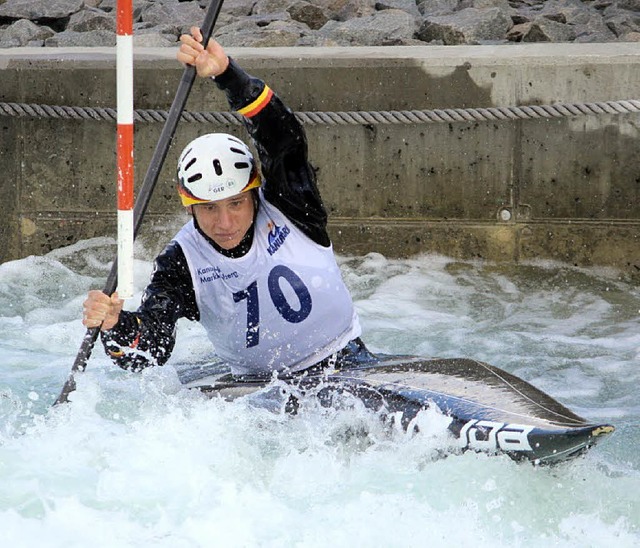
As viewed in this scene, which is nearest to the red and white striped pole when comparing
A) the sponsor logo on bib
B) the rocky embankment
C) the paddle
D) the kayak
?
the paddle

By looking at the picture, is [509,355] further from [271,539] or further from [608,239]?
[271,539]

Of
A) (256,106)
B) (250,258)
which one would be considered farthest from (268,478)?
(256,106)

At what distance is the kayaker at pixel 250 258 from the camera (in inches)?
165

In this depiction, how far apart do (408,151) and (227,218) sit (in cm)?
302

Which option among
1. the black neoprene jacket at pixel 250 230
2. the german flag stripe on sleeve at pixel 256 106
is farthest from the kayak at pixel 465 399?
the german flag stripe on sleeve at pixel 256 106

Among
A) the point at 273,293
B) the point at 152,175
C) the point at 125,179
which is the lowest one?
the point at 273,293

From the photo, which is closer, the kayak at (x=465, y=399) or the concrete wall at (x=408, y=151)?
the kayak at (x=465, y=399)

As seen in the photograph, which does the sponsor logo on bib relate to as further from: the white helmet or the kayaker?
the white helmet

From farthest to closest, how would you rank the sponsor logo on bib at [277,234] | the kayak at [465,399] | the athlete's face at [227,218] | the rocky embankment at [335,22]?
the rocky embankment at [335,22]
the sponsor logo on bib at [277,234]
the athlete's face at [227,218]
the kayak at [465,399]

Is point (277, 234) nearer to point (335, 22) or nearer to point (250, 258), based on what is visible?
point (250, 258)

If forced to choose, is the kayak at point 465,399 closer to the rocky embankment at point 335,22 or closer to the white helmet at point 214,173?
the white helmet at point 214,173

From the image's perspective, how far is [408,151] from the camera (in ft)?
23.2

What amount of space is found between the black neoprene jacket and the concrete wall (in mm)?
2752

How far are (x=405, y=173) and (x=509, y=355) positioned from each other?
160cm
